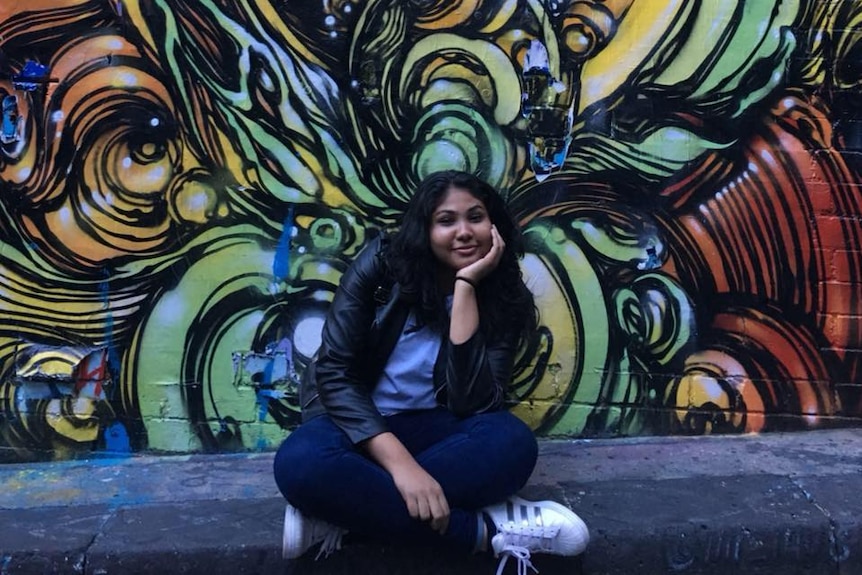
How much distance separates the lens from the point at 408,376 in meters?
2.76

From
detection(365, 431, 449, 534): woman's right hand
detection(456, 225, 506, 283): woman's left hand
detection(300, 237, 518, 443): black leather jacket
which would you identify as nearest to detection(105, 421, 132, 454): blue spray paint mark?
detection(300, 237, 518, 443): black leather jacket

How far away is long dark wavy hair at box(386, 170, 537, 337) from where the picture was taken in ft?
8.86

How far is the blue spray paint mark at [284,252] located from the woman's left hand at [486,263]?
40.1 inches

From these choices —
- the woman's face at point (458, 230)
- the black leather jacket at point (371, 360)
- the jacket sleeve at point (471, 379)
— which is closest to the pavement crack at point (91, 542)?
the black leather jacket at point (371, 360)

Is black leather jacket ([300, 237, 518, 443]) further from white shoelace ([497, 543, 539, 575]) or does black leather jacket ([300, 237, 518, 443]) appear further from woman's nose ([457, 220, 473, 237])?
white shoelace ([497, 543, 539, 575])

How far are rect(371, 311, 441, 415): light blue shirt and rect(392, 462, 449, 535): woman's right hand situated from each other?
0.38 meters

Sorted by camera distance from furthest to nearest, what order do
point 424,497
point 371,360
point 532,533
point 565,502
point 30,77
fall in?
point 30,77, point 565,502, point 371,360, point 532,533, point 424,497

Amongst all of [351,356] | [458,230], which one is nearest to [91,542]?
[351,356]

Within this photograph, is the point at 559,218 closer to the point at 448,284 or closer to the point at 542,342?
the point at 542,342

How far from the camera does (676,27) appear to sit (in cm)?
345

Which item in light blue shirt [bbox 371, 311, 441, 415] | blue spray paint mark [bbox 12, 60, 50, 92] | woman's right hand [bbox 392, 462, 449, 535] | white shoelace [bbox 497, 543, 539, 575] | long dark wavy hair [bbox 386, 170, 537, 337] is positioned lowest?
white shoelace [bbox 497, 543, 539, 575]

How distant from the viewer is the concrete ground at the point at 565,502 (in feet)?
8.54

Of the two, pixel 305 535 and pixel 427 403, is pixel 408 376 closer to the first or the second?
pixel 427 403

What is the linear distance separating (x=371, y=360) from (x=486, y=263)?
0.52 m
